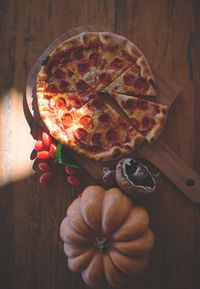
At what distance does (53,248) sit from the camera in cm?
341

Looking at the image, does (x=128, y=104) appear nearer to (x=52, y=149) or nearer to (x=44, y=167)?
(x=52, y=149)

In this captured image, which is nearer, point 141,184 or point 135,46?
point 141,184

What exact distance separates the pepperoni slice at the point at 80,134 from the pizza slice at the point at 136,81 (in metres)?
0.41

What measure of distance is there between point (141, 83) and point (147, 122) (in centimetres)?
34

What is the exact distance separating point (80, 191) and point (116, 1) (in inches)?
69.4

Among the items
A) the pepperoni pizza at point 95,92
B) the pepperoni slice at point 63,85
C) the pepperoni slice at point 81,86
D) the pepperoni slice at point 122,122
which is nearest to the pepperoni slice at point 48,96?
the pepperoni pizza at point 95,92

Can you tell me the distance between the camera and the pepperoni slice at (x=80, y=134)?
3316 mm

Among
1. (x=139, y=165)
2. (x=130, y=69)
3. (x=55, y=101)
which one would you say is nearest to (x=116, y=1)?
(x=130, y=69)

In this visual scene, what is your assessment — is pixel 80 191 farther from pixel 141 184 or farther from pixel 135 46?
pixel 135 46

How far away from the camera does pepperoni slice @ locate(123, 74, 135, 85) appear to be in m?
3.35

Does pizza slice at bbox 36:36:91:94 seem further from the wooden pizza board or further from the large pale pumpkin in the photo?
the large pale pumpkin

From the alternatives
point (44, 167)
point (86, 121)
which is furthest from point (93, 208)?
point (86, 121)

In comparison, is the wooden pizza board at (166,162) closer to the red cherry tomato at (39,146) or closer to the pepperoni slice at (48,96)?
the red cherry tomato at (39,146)

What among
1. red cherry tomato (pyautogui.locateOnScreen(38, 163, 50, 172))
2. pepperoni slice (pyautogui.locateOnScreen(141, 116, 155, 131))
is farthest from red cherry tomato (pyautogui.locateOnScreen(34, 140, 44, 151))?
pepperoni slice (pyautogui.locateOnScreen(141, 116, 155, 131))
